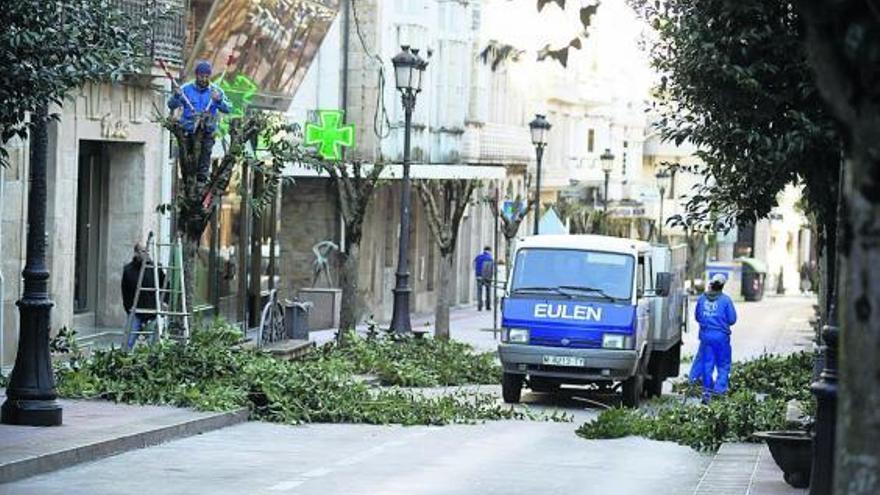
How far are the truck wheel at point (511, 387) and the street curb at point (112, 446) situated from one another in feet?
18.3

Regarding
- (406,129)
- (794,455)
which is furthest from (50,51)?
(406,129)

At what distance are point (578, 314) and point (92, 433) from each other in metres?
9.48

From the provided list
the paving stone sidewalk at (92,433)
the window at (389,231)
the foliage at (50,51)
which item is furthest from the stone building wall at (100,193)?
the window at (389,231)

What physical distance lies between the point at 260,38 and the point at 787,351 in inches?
550

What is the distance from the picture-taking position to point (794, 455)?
1448cm

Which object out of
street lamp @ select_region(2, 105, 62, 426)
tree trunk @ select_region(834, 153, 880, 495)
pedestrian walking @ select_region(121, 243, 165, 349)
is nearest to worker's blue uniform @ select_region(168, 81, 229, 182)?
pedestrian walking @ select_region(121, 243, 165, 349)

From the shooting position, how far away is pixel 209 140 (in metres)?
22.2

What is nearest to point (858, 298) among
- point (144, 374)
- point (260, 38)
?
point (144, 374)

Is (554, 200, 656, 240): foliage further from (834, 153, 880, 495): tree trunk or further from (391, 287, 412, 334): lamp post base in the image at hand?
(834, 153, 880, 495): tree trunk

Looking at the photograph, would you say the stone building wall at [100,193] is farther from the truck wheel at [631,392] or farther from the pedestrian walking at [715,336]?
the pedestrian walking at [715,336]

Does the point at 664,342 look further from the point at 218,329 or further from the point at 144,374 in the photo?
the point at 144,374

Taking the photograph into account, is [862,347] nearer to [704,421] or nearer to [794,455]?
[794,455]

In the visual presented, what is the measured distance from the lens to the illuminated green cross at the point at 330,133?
39438mm

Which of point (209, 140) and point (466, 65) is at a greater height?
point (466, 65)
